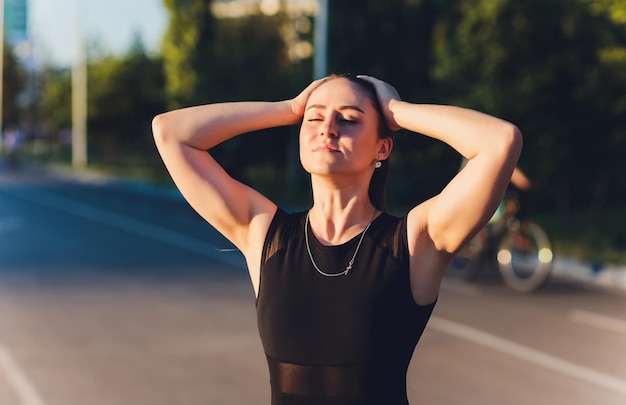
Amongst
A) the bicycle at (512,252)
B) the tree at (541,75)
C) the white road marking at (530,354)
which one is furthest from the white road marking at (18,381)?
the tree at (541,75)

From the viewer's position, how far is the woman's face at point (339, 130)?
2.29m

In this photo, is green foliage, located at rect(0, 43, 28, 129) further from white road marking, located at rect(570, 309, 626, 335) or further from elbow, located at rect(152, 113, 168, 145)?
elbow, located at rect(152, 113, 168, 145)

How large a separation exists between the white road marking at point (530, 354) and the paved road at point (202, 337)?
0.02 m

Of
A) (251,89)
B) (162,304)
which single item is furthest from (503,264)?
(251,89)

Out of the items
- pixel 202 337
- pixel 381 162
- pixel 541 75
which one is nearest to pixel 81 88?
pixel 541 75

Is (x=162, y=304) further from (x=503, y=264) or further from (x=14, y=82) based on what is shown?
(x=14, y=82)

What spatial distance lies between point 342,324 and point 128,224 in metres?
18.0

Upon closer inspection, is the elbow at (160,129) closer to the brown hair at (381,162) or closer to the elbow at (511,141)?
the brown hair at (381,162)

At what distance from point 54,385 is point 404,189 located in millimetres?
17739

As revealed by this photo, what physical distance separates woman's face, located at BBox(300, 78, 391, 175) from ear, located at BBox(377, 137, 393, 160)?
36 mm

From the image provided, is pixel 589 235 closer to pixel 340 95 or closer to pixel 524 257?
pixel 524 257

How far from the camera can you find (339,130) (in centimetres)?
231

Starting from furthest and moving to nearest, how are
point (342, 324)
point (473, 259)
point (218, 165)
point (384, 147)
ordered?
1. point (473, 259)
2. point (218, 165)
3. point (384, 147)
4. point (342, 324)

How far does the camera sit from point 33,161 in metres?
51.9
